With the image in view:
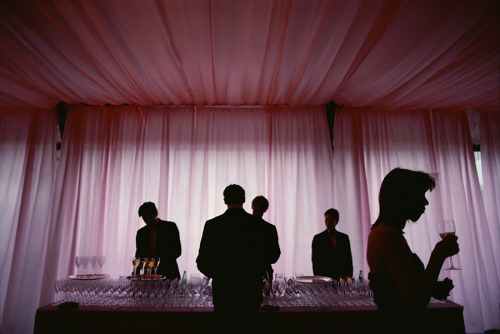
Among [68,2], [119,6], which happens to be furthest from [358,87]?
[68,2]

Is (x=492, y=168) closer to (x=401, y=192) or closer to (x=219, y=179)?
(x=219, y=179)

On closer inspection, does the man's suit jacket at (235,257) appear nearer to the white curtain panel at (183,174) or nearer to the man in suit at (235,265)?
the man in suit at (235,265)

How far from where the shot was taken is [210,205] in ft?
16.6

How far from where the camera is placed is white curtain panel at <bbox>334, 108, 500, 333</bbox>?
484cm

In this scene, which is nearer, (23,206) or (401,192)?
(401,192)

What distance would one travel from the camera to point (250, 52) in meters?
3.62

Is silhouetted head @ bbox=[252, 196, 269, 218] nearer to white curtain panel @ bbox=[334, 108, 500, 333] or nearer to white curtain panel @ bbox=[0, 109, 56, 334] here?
white curtain panel @ bbox=[334, 108, 500, 333]

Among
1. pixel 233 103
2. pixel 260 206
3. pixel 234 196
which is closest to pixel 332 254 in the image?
pixel 260 206

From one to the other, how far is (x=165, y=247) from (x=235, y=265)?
1989mm

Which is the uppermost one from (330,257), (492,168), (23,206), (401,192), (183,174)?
(492,168)

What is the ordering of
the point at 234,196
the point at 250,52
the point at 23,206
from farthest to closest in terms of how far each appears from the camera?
the point at 23,206 → the point at 250,52 → the point at 234,196

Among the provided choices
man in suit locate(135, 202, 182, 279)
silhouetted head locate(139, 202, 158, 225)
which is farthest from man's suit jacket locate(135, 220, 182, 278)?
silhouetted head locate(139, 202, 158, 225)

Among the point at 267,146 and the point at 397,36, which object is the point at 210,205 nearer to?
the point at 267,146

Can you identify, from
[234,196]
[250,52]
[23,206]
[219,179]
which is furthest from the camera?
[219,179]
